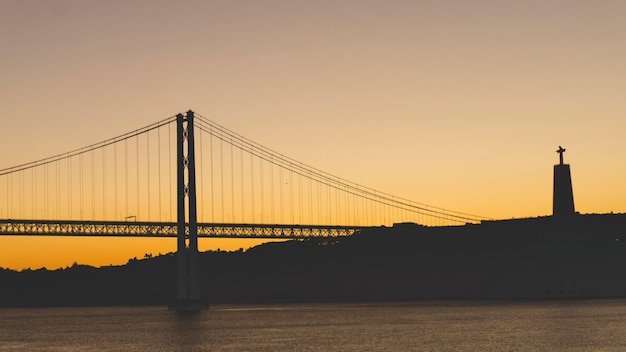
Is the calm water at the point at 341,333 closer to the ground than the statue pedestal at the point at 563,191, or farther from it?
closer to the ground

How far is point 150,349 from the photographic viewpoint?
6375 centimetres

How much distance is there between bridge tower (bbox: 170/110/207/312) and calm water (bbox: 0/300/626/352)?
5.45ft

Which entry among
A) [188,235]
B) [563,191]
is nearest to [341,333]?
[188,235]

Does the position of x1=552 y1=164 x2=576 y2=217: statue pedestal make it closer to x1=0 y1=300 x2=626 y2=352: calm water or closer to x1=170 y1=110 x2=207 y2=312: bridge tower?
x1=0 y1=300 x2=626 y2=352: calm water

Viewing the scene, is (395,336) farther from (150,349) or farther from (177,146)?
(177,146)

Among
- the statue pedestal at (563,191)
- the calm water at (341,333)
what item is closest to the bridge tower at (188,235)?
the calm water at (341,333)

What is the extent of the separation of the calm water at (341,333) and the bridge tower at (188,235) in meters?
1.66

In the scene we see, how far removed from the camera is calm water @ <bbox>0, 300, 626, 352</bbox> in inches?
2527

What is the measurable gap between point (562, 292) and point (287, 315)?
191 ft

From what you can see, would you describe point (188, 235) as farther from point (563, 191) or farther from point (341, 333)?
point (563, 191)

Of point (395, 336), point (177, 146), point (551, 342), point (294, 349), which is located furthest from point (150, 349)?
point (177, 146)

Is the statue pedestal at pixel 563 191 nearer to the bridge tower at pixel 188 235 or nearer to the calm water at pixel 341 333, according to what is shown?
the calm water at pixel 341 333

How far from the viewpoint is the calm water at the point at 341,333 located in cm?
6419

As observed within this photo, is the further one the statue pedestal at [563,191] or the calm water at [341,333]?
the statue pedestal at [563,191]
